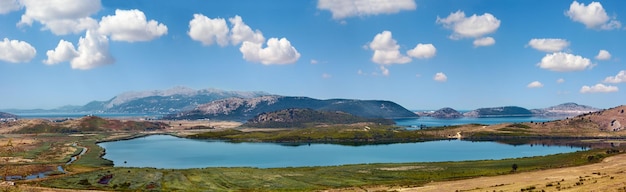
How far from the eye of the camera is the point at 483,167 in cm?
13075

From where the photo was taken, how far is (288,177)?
114 metres

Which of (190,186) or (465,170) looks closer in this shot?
(190,186)

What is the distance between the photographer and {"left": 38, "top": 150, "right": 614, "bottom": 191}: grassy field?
99250mm

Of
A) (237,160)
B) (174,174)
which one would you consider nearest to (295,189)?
(174,174)

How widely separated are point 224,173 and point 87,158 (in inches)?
3366

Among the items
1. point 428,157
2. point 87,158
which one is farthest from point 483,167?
point 87,158

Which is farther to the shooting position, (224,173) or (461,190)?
(224,173)

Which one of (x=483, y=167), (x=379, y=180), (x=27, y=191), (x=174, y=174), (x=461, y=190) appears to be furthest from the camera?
(x=483, y=167)

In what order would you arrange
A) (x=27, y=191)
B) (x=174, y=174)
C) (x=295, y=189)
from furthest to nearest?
(x=174, y=174) → (x=295, y=189) → (x=27, y=191)

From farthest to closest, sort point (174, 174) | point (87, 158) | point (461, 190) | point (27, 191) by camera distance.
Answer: point (87, 158)
point (174, 174)
point (27, 191)
point (461, 190)

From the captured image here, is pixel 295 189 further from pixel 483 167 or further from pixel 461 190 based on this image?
pixel 483 167

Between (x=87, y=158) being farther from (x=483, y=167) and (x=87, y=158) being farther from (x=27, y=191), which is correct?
(x=483, y=167)

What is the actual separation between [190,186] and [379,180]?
4282 cm

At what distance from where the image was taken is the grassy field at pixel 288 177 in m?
99.2
